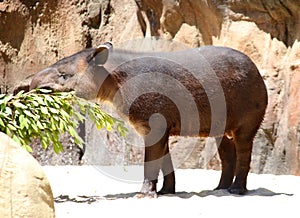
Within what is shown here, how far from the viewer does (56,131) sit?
6812 millimetres

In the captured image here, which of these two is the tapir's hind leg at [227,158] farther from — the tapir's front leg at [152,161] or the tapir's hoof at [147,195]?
the tapir's hoof at [147,195]

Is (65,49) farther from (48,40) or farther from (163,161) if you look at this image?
(163,161)

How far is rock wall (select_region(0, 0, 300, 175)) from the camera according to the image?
1009 centimetres

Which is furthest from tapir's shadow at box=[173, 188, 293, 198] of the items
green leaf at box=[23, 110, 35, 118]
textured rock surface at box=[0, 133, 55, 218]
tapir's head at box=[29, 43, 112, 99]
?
textured rock surface at box=[0, 133, 55, 218]

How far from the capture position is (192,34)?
38.3 feet

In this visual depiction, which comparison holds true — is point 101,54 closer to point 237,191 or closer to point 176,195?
point 176,195

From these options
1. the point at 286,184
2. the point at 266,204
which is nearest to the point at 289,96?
the point at 286,184

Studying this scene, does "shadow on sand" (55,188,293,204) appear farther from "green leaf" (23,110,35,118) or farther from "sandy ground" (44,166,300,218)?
"green leaf" (23,110,35,118)

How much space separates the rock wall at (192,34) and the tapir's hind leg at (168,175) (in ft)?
9.65

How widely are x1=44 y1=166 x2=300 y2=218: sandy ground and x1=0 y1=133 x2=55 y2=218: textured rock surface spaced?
78.0 inches

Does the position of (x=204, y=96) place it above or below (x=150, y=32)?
below

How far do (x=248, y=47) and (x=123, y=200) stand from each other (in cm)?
448

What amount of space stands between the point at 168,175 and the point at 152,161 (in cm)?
28

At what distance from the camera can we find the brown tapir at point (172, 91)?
730cm
